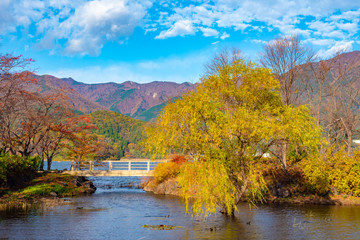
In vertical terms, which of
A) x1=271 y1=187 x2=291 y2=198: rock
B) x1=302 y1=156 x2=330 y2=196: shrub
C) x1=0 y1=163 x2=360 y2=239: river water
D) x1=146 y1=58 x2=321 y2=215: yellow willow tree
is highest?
x1=146 y1=58 x2=321 y2=215: yellow willow tree

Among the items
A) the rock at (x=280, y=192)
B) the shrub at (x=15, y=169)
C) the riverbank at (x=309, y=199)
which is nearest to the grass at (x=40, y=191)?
the shrub at (x=15, y=169)

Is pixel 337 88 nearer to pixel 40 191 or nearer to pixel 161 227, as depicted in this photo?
pixel 161 227

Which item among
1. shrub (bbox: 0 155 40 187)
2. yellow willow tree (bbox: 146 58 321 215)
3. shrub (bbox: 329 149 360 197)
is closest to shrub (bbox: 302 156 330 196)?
shrub (bbox: 329 149 360 197)

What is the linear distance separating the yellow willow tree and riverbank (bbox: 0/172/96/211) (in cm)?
1286

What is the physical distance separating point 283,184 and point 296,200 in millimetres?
2175

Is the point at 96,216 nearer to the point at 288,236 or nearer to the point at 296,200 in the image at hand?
the point at 288,236

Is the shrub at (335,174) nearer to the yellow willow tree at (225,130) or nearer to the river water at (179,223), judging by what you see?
the river water at (179,223)

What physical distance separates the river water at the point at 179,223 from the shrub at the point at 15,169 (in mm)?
6829

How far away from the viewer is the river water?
15930 millimetres

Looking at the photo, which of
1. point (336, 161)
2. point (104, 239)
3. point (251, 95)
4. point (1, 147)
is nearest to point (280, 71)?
point (336, 161)

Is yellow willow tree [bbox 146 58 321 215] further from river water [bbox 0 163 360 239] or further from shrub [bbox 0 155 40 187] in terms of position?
shrub [bbox 0 155 40 187]

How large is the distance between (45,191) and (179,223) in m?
16.3

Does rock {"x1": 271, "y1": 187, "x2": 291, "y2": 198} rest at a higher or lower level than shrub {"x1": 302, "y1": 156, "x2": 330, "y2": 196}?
lower

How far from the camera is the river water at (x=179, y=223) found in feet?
52.3
